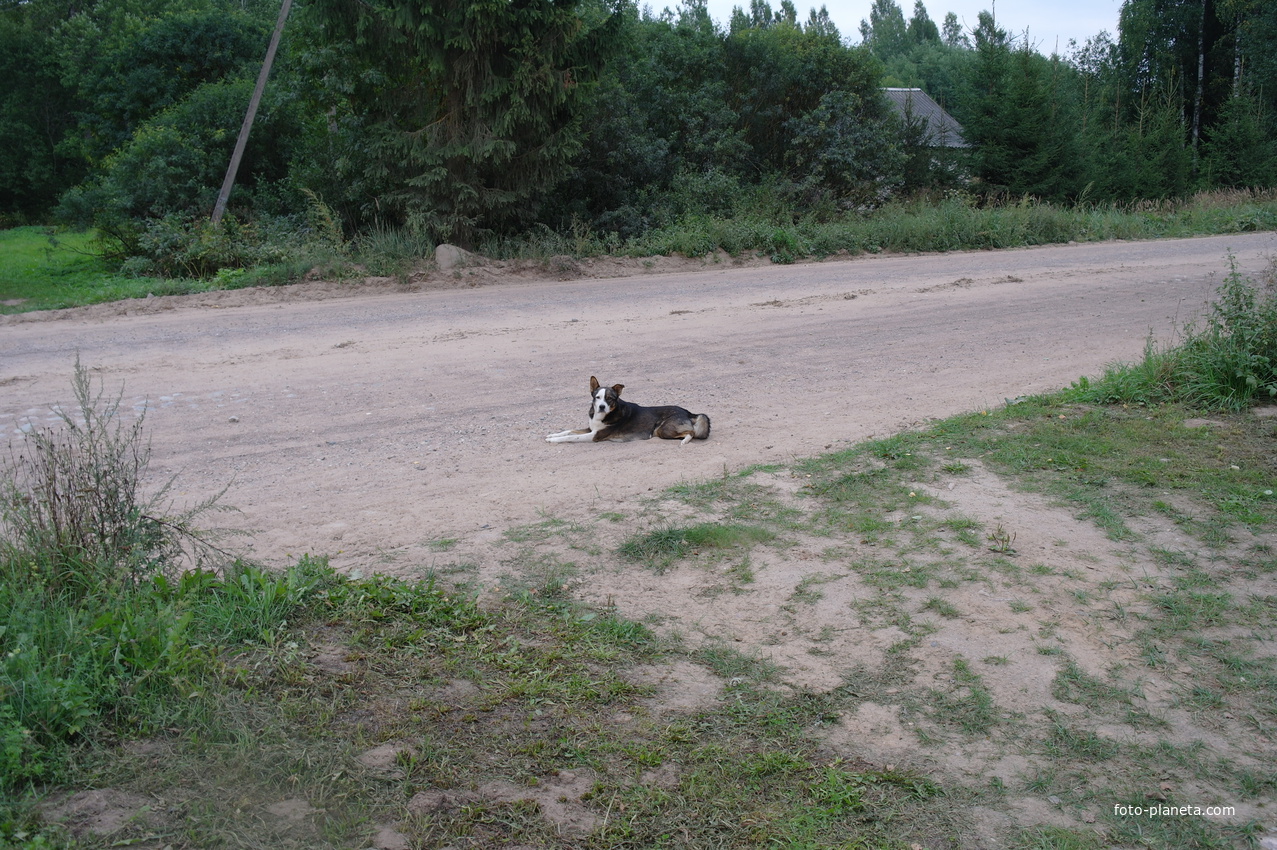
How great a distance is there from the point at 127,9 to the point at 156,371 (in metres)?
31.7

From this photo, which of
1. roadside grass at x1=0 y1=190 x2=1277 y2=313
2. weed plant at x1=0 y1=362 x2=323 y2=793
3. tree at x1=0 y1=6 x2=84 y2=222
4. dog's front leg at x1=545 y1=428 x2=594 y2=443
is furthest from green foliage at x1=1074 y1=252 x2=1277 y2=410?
tree at x1=0 y1=6 x2=84 y2=222

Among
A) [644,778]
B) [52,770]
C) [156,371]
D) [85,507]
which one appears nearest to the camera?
[52,770]

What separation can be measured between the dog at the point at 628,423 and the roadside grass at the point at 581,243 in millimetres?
9887

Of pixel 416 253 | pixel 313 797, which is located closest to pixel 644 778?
pixel 313 797

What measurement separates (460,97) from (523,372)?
1084 centimetres

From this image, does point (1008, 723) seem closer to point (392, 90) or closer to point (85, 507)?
point (85, 507)

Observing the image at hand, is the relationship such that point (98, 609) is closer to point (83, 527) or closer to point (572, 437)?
point (83, 527)

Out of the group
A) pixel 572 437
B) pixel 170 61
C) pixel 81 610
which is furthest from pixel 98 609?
pixel 170 61

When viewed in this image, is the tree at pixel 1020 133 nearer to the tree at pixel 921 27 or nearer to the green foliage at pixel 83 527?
the green foliage at pixel 83 527

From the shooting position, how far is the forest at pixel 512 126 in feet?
61.7

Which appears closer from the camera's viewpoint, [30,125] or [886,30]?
[30,125]

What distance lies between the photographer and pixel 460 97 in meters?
19.1

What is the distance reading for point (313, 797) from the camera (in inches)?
134

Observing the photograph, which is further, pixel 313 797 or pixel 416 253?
pixel 416 253
